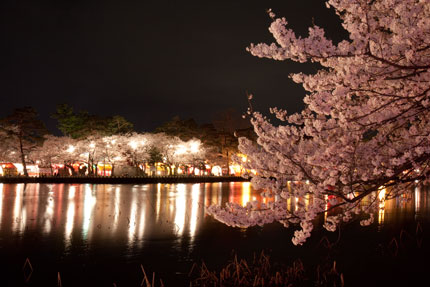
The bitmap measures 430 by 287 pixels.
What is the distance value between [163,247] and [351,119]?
1025 centimetres

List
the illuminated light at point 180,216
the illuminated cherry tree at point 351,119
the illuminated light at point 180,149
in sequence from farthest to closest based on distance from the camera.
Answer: the illuminated light at point 180,149, the illuminated light at point 180,216, the illuminated cherry tree at point 351,119

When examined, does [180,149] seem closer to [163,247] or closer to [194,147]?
[194,147]

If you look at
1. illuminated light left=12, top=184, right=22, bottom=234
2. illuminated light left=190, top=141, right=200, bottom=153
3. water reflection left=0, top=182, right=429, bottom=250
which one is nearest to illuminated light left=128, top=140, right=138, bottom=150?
illuminated light left=190, top=141, right=200, bottom=153

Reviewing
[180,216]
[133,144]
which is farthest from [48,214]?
[133,144]

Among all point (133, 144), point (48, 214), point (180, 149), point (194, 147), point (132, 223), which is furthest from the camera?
point (194, 147)

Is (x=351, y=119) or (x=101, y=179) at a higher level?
(x=351, y=119)

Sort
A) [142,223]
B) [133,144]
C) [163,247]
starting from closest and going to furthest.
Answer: [163,247], [142,223], [133,144]

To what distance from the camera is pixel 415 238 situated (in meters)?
17.0

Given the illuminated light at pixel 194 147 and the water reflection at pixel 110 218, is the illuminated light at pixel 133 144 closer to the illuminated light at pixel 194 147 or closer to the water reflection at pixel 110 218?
the illuminated light at pixel 194 147

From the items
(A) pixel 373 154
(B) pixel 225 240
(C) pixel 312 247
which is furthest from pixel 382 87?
(B) pixel 225 240

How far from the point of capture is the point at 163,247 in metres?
14.6

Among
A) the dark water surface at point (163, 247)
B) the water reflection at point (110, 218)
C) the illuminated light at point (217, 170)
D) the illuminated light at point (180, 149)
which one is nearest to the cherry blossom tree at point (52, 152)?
the illuminated light at point (180, 149)

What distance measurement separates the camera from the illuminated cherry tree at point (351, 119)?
5.75 meters

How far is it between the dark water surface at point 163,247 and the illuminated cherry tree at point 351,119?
179 cm
